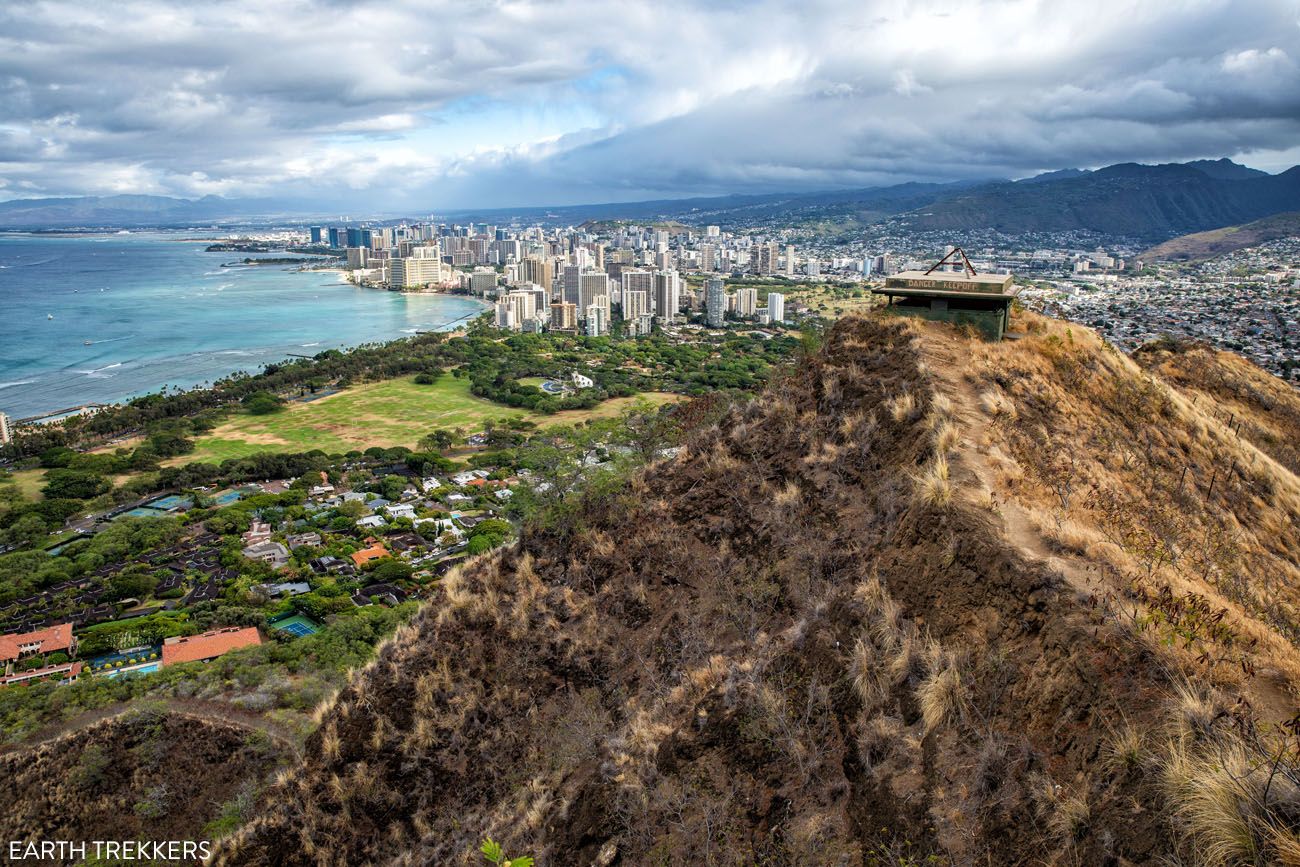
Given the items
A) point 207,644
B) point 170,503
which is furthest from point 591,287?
point 207,644

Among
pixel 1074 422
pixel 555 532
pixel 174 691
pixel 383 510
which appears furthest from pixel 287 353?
pixel 1074 422

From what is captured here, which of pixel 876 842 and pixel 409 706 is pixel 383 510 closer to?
pixel 409 706

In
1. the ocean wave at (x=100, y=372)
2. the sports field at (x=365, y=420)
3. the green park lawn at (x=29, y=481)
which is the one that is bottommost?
the green park lawn at (x=29, y=481)

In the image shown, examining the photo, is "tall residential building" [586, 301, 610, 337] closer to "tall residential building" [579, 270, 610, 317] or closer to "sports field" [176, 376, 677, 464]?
"tall residential building" [579, 270, 610, 317]

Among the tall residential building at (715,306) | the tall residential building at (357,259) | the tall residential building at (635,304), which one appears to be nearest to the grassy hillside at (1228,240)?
the tall residential building at (715,306)

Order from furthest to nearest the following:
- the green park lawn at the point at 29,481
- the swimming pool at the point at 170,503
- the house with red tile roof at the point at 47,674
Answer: the green park lawn at the point at 29,481
the swimming pool at the point at 170,503
the house with red tile roof at the point at 47,674

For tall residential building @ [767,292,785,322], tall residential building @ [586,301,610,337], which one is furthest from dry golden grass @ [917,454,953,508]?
tall residential building @ [767,292,785,322]

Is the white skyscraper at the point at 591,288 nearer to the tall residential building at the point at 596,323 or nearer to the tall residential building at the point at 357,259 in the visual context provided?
the tall residential building at the point at 596,323
